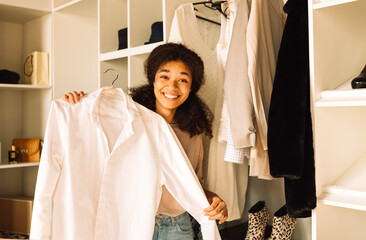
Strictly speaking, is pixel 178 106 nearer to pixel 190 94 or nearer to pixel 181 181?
pixel 190 94

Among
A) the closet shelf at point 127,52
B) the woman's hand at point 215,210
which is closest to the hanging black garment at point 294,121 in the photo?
the woman's hand at point 215,210

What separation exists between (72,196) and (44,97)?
163 cm

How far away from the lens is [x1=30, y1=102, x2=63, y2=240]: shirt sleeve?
1334mm

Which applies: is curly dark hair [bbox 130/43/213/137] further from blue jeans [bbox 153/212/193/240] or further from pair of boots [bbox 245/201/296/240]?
pair of boots [bbox 245/201/296/240]

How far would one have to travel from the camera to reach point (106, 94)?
156 centimetres

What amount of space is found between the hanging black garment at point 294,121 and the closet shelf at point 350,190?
92 millimetres

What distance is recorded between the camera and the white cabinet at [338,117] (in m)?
1.43

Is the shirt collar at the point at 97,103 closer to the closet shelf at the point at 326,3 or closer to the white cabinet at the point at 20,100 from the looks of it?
the closet shelf at the point at 326,3

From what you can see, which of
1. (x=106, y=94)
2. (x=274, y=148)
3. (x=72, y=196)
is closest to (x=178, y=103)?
(x=106, y=94)

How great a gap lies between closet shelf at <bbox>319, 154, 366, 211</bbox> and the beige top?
0.58 metres

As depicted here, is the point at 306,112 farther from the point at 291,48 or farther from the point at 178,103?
the point at 178,103

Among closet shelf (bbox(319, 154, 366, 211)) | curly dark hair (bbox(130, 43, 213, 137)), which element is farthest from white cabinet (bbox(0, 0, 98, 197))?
→ closet shelf (bbox(319, 154, 366, 211))

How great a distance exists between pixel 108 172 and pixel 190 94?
600 millimetres

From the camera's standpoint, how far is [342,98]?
1438 millimetres
